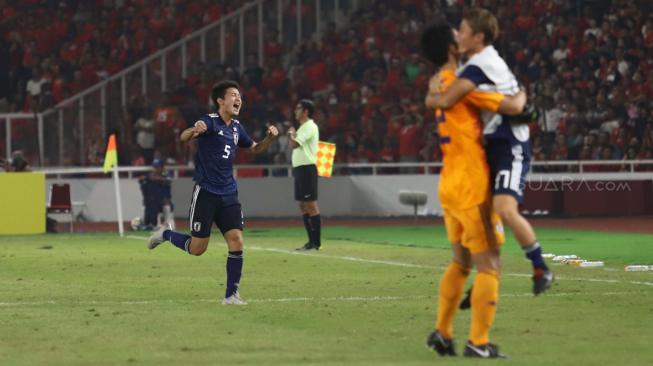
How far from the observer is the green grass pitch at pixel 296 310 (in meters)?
9.99

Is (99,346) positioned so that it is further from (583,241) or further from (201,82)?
(201,82)

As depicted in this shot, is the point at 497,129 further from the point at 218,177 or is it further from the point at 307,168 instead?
the point at 307,168

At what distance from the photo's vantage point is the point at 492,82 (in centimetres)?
961

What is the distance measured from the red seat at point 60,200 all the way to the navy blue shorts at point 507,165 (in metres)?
21.0

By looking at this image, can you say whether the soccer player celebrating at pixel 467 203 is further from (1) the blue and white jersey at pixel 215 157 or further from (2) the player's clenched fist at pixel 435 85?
(1) the blue and white jersey at pixel 215 157

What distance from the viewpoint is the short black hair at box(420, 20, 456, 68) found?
9.84 metres

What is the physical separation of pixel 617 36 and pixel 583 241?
36.5 feet

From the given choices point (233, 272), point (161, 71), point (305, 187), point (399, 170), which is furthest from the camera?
point (161, 71)

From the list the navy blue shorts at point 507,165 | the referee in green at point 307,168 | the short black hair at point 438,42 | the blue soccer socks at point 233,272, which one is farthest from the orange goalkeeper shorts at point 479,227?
the referee in green at point 307,168

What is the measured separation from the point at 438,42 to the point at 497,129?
703 millimetres

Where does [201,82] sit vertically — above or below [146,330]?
above

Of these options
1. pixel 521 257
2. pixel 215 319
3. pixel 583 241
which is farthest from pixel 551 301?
pixel 583 241

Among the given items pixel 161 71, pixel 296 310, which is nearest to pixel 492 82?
pixel 296 310

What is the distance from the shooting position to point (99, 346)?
1049 cm
